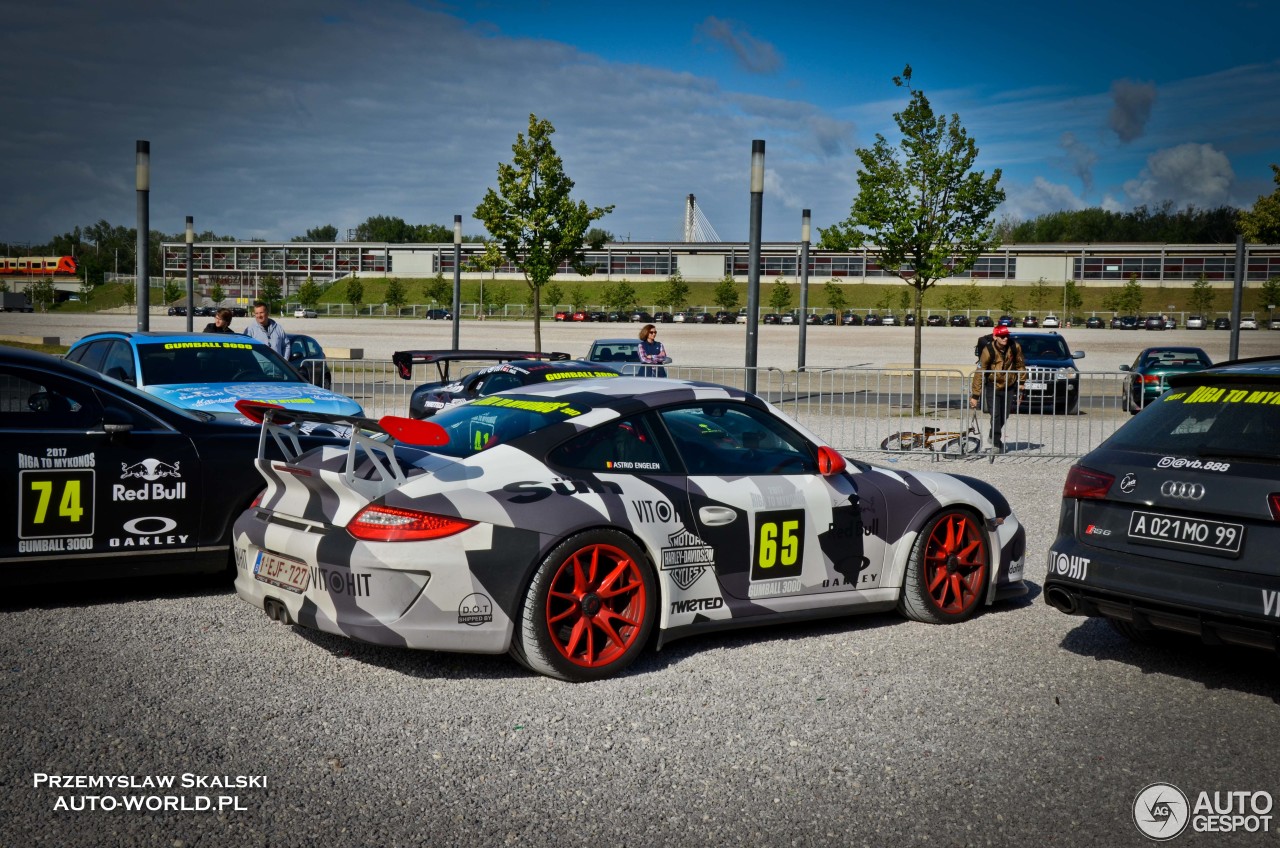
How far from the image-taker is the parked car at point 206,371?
32.8ft

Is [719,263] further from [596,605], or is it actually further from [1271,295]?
[596,605]

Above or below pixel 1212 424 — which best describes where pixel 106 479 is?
below

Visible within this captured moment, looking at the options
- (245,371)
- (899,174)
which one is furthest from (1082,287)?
(245,371)

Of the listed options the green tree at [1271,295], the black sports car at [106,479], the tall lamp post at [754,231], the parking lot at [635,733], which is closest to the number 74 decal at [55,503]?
the black sports car at [106,479]

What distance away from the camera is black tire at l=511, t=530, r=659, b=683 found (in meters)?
5.13

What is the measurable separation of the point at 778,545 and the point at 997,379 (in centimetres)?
1034

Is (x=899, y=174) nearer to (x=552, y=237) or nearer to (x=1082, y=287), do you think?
(x=552, y=237)

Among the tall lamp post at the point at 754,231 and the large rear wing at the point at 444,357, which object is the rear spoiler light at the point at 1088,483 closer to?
the large rear wing at the point at 444,357

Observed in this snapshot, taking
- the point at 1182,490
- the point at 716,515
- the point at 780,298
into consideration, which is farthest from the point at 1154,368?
the point at 780,298

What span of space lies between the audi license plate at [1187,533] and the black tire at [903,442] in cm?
998

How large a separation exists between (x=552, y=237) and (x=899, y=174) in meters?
11.7

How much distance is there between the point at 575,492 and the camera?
5297 millimetres

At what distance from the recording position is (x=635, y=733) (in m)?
4.70

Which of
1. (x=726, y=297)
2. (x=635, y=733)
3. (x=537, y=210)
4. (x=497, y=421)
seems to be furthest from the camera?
(x=726, y=297)
